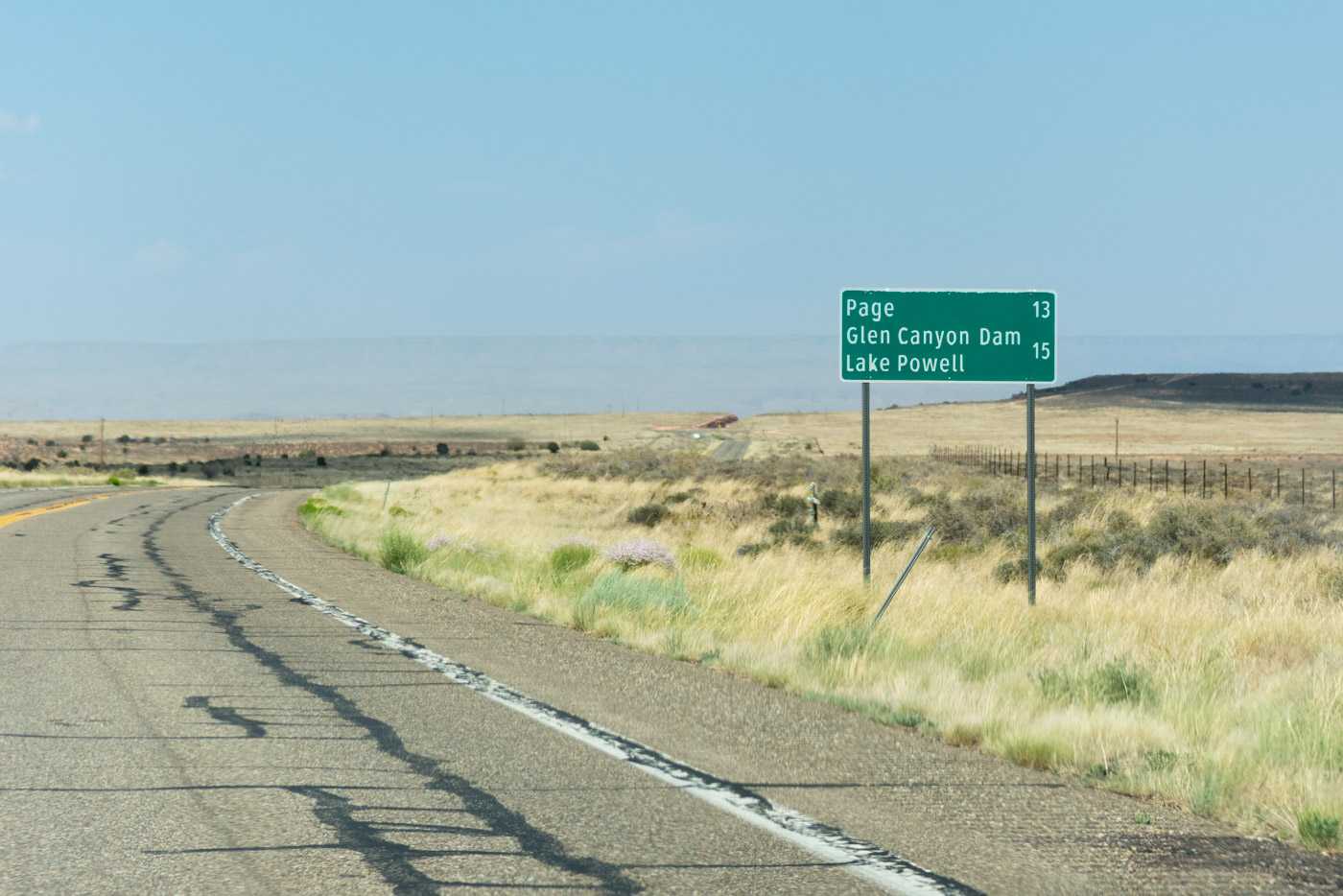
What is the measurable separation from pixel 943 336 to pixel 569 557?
5.92 metres

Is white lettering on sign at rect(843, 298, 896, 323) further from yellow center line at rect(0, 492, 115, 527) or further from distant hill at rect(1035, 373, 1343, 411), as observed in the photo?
distant hill at rect(1035, 373, 1343, 411)

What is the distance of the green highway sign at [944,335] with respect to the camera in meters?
13.0

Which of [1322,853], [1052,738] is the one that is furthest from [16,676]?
[1322,853]

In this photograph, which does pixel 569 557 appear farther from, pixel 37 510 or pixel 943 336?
pixel 37 510

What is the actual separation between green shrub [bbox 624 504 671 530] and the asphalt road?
63.5ft

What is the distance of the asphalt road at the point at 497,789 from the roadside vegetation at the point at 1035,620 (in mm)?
435

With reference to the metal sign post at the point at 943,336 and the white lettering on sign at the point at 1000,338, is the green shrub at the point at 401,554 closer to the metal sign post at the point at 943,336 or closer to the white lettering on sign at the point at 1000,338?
the metal sign post at the point at 943,336

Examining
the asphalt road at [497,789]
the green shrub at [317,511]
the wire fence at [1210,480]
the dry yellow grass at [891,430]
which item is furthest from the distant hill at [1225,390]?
the asphalt road at [497,789]

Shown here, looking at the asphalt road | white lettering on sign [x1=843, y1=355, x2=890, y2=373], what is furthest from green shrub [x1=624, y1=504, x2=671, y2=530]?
the asphalt road

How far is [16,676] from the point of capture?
8.05 meters

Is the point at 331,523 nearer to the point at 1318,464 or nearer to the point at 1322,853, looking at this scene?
the point at 1322,853

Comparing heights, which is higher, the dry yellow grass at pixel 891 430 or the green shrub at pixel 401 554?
the dry yellow grass at pixel 891 430

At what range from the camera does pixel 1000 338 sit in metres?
13.1

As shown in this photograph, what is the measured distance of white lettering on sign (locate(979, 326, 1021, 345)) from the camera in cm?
1307
